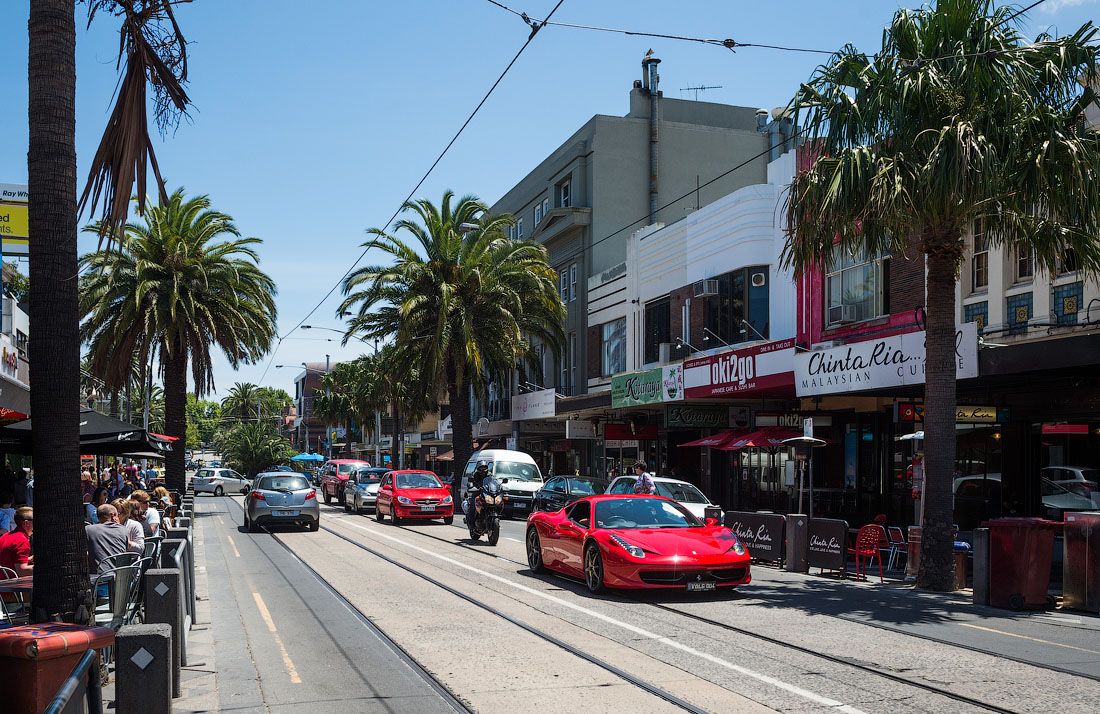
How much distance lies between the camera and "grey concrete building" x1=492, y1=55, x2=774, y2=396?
4491 centimetres

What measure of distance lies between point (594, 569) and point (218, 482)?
50.6 metres

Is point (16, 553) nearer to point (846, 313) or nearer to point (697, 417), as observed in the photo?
point (846, 313)

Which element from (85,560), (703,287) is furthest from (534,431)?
(85,560)

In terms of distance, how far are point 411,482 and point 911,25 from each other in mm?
20758

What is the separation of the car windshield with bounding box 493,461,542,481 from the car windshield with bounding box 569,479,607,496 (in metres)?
5.23

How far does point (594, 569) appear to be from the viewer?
14281mm

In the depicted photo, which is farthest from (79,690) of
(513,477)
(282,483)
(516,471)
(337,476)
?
(337,476)

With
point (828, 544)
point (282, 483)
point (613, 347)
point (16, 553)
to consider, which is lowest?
point (828, 544)

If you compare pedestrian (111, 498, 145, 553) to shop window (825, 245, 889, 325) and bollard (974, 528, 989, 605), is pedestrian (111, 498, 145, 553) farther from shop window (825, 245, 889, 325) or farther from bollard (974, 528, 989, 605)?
shop window (825, 245, 889, 325)

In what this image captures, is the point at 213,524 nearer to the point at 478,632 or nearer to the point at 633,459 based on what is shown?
the point at 633,459

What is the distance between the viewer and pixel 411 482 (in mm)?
31844

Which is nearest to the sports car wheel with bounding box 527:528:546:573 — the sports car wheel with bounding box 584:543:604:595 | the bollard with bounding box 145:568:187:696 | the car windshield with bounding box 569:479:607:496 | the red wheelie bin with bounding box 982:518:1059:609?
the sports car wheel with bounding box 584:543:604:595

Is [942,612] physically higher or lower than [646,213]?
lower

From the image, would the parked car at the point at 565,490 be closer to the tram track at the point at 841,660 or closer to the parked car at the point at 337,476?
the tram track at the point at 841,660
